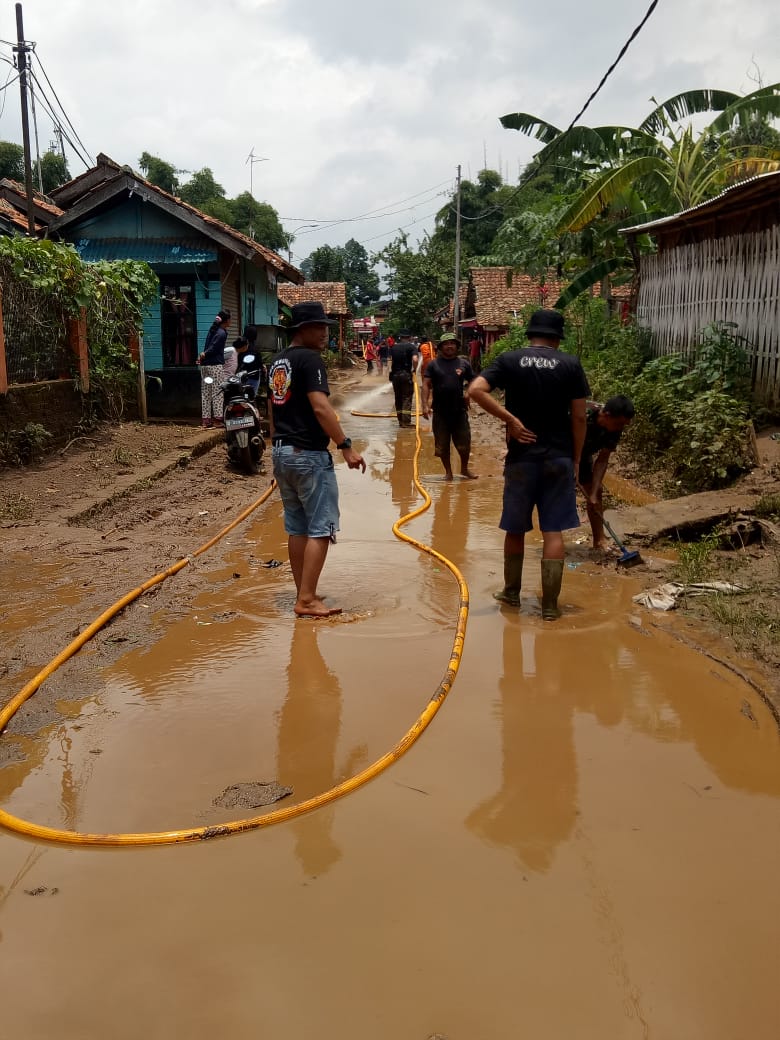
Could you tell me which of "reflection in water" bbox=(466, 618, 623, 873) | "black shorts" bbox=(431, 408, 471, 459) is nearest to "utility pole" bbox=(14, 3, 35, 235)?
"black shorts" bbox=(431, 408, 471, 459)

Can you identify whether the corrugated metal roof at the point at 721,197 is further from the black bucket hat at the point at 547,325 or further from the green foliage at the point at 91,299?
the green foliage at the point at 91,299

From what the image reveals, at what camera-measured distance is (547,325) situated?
5129mm

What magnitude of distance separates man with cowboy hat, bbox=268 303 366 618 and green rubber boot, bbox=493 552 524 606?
107 centimetres

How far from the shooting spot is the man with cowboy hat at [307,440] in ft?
16.3

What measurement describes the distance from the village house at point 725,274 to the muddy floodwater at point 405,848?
5747mm

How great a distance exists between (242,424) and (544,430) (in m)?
6.13

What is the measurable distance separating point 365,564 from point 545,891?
4.03m

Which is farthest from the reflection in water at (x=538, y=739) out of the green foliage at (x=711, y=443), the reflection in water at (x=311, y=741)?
the green foliage at (x=711, y=443)

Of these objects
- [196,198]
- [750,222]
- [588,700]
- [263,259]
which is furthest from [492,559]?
[196,198]

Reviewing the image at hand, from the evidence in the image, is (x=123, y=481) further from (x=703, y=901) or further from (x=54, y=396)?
(x=703, y=901)

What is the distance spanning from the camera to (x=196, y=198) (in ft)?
155

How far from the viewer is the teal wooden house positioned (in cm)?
1541

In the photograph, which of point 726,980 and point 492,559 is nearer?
point 726,980

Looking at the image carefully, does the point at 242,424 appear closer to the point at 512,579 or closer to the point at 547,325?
the point at 512,579
